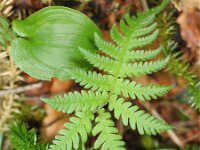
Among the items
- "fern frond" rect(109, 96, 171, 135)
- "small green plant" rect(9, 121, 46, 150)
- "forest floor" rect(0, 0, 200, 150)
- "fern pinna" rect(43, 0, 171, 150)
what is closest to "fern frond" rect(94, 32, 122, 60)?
"fern pinna" rect(43, 0, 171, 150)

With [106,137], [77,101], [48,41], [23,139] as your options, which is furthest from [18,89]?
[106,137]

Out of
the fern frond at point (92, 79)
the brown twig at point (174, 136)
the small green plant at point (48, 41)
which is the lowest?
the brown twig at point (174, 136)

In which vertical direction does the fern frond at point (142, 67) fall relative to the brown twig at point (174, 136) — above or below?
above

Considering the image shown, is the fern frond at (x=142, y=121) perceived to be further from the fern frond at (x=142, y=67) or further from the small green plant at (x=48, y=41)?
the small green plant at (x=48, y=41)

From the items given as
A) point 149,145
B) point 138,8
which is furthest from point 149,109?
point 138,8

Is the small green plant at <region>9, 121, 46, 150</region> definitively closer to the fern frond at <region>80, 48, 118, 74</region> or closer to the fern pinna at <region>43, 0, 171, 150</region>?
the fern pinna at <region>43, 0, 171, 150</region>

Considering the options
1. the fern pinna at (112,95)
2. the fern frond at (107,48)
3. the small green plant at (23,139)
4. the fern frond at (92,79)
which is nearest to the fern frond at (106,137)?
the fern pinna at (112,95)
